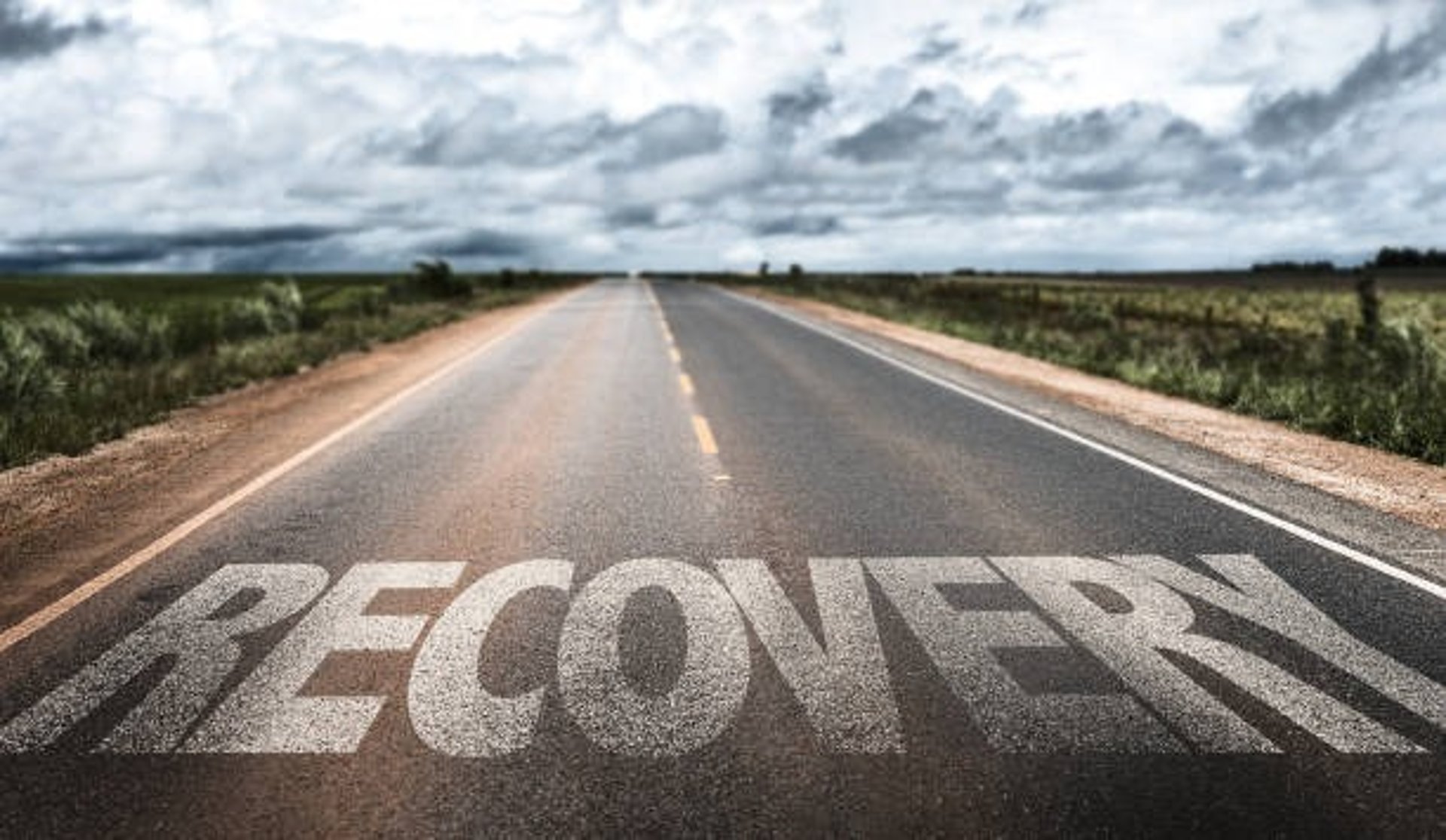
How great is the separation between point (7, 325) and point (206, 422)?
5280mm

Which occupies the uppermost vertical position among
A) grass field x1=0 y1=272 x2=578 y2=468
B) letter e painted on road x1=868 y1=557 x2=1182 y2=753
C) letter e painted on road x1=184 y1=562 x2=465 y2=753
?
letter e painted on road x1=868 y1=557 x2=1182 y2=753

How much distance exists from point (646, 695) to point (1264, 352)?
2166cm

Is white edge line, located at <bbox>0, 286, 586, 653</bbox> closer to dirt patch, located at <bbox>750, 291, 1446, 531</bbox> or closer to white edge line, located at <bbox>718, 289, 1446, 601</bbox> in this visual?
white edge line, located at <bbox>718, 289, 1446, 601</bbox>

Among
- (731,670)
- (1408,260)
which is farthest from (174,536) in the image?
(1408,260)

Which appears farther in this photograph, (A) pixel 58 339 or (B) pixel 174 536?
(A) pixel 58 339

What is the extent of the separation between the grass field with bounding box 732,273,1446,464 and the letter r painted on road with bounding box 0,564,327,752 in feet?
31.3

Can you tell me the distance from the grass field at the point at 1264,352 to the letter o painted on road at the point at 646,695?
7845 mm

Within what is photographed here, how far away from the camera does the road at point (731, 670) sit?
10.9 ft

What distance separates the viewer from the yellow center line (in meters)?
9.43

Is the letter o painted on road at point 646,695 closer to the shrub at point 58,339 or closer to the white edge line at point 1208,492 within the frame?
the white edge line at point 1208,492

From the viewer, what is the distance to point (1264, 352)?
2231 centimetres

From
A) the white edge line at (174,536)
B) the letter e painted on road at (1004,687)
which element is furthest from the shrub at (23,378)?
the letter e painted on road at (1004,687)

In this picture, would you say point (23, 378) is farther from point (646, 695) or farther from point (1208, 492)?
point (1208, 492)

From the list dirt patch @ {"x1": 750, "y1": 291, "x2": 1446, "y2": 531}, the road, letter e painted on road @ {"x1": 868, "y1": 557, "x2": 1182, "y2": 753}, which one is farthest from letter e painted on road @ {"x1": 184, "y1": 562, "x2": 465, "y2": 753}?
dirt patch @ {"x1": 750, "y1": 291, "x2": 1446, "y2": 531}
